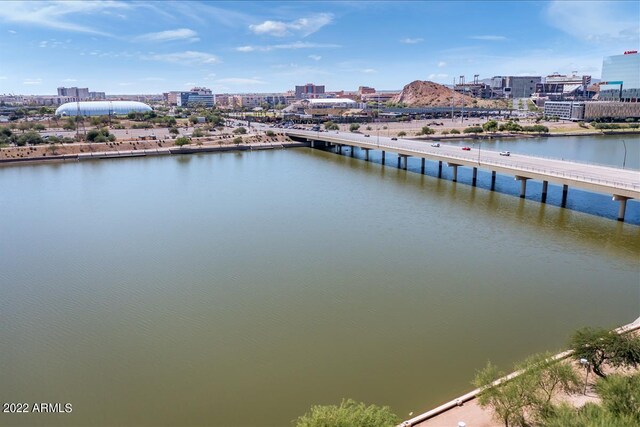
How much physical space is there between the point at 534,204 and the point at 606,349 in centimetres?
2156

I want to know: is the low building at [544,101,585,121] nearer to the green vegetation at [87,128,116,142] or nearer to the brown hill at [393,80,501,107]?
the brown hill at [393,80,501,107]

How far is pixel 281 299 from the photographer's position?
17.1 meters

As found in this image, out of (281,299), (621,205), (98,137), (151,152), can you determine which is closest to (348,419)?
(281,299)

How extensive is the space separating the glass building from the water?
110 m

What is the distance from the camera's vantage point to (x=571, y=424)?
26.1ft

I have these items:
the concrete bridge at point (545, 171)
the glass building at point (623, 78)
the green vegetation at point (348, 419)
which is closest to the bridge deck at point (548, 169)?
the concrete bridge at point (545, 171)

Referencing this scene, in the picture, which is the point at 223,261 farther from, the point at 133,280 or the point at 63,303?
the point at 63,303

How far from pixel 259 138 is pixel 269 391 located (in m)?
58.5

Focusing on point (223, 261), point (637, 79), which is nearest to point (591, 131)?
point (637, 79)

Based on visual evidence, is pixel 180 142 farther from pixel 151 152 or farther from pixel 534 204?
pixel 534 204

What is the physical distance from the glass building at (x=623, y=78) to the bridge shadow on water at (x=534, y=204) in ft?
325

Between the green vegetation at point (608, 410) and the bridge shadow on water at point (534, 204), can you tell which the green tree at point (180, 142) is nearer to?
the bridge shadow on water at point (534, 204)

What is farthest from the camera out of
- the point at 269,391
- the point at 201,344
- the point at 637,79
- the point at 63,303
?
the point at 637,79

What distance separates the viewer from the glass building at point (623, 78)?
119 m
